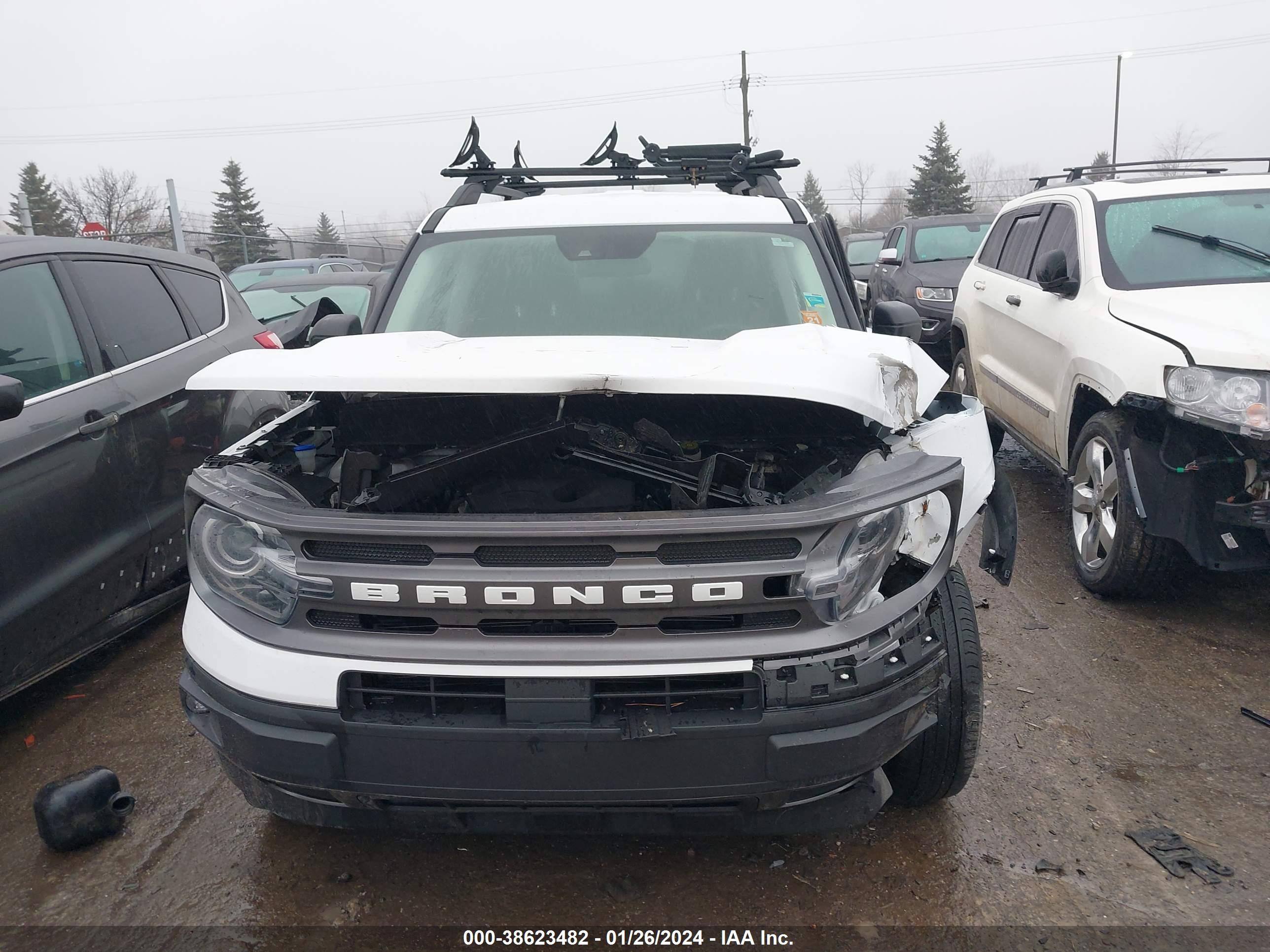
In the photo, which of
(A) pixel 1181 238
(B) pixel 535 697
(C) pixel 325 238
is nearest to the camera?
(B) pixel 535 697

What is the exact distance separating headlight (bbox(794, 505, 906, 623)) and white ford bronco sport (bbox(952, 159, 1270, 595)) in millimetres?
2121

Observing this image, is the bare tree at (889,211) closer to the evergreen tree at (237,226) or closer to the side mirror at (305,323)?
the evergreen tree at (237,226)

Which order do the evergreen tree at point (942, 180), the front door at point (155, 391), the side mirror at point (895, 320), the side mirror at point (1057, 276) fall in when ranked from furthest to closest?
1. the evergreen tree at point (942, 180)
2. the side mirror at point (1057, 276)
3. the front door at point (155, 391)
4. the side mirror at point (895, 320)

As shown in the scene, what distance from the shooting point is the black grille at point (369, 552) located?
199cm

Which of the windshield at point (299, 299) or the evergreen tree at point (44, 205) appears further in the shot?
the evergreen tree at point (44, 205)

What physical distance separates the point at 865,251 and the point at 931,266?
550 centimetres

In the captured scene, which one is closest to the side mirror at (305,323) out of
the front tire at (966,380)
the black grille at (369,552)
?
the black grille at (369,552)

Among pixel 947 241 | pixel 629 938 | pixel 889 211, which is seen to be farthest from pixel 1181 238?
pixel 889 211

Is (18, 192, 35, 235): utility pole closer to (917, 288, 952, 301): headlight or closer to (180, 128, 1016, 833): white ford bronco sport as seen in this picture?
(917, 288, 952, 301): headlight

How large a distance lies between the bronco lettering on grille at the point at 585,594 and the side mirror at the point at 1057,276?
11.9 feet

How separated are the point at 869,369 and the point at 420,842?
A: 1780 millimetres

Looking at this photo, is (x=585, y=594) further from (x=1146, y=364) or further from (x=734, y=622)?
(x=1146, y=364)

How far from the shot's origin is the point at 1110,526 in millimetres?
4086

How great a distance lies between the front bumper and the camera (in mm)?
1888
